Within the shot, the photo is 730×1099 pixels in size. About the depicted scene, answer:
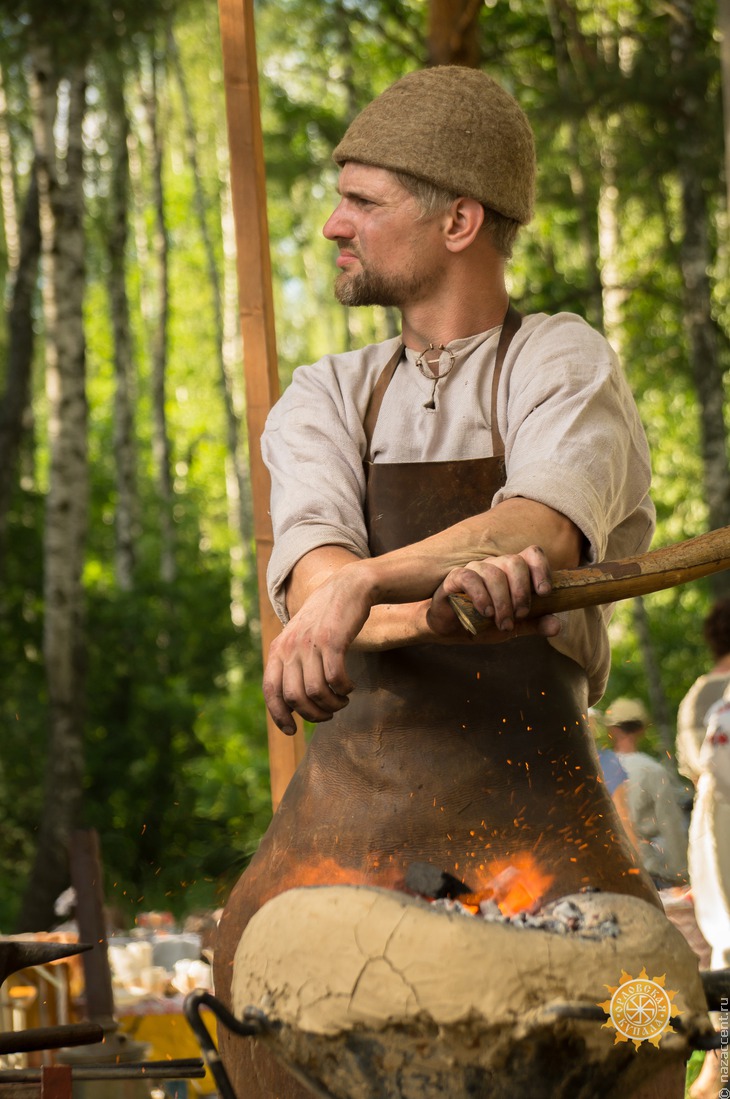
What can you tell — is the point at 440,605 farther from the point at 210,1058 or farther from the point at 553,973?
the point at 210,1058

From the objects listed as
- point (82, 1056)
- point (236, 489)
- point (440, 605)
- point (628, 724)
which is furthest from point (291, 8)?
point (440, 605)

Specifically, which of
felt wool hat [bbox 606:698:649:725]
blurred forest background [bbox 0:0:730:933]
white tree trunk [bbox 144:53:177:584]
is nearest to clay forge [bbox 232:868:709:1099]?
felt wool hat [bbox 606:698:649:725]

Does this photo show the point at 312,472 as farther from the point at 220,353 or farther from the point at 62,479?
the point at 220,353

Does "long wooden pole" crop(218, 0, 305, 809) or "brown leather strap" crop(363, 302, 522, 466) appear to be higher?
"long wooden pole" crop(218, 0, 305, 809)

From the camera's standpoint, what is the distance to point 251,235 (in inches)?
126

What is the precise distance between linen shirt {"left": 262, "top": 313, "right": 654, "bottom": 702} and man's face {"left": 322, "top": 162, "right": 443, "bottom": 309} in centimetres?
13

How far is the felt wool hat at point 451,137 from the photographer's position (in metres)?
2.32

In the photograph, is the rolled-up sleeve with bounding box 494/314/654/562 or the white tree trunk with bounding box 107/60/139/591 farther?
the white tree trunk with bounding box 107/60/139/591

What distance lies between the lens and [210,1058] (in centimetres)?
182

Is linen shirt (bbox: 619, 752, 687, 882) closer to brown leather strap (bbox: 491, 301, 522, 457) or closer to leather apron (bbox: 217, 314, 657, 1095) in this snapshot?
leather apron (bbox: 217, 314, 657, 1095)

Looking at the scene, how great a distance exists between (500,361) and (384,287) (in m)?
0.24

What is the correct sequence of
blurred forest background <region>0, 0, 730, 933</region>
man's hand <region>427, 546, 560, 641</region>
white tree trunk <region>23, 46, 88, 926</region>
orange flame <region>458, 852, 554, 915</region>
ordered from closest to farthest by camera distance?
man's hand <region>427, 546, 560, 641</region> < orange flame <region>458, 852, 554, 915</region> < white tree trunk <region>23, 46, 88, 926</region> < blurred forest background <region>0, 0, 730, 933</region>

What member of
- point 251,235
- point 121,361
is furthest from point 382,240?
point 121,361

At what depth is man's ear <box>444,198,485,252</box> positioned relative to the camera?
235cm
